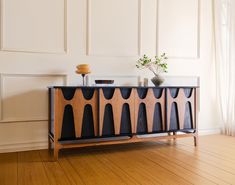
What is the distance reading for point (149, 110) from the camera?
2760 millimetres

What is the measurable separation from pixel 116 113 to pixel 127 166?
56cm

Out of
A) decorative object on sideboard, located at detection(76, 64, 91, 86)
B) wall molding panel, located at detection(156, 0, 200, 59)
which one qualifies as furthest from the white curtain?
decorative object on sideboard, located at detection(76, 64, 91, 86)

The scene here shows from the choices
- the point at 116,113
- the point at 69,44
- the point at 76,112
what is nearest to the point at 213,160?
the point at 116,113

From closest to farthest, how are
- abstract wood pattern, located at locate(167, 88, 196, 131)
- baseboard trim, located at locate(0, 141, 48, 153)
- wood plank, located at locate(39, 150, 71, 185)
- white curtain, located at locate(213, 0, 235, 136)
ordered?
wood plank, located at locate(39, 150, 71, 185) < baseboard trim, located at locate(0, 141, 48, 153) < abstract wood pattern, located at locate(167, 88, 196, 131) < white curtain, located at locate(213, 0, 235, 136)

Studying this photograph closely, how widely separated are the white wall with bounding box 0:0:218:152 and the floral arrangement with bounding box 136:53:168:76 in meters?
0.08

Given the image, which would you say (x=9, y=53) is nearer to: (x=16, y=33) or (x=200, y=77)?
(x=16, y=33)

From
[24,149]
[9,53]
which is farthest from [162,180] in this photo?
[9,53]

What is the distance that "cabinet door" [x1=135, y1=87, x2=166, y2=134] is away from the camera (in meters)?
2.73

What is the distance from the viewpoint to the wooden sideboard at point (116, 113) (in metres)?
2.44

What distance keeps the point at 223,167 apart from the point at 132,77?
1437 millimetres

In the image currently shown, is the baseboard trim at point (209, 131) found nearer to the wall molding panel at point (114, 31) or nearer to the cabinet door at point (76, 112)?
the wall molding panel at point (114, 31)

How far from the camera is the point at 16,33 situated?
2.68 meters

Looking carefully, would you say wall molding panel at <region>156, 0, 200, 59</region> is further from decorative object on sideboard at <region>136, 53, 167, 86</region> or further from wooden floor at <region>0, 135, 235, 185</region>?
wooden floor at <region>0, 135, 235, 185</region>

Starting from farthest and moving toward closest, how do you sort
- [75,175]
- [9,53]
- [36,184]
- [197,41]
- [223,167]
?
[197,41] < [9,53] < [223,167] < [75,175] < [36,184]
